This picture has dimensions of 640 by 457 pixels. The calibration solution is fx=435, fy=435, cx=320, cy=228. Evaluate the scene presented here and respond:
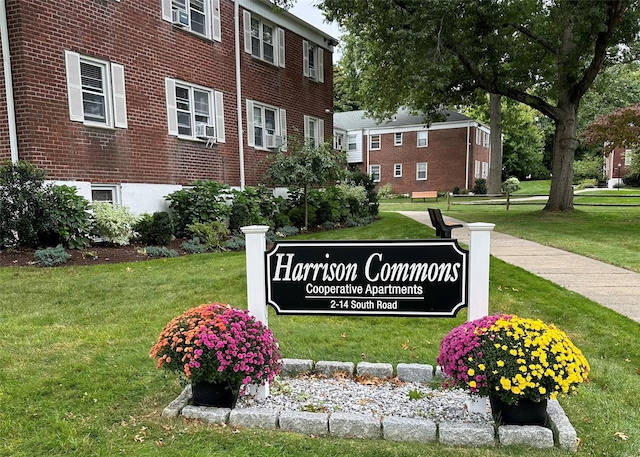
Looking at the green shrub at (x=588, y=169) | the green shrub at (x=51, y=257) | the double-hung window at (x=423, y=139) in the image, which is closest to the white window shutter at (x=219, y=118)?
the green shrub at (x=51, y=257)

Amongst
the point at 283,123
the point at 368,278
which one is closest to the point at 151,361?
the point at 368,278

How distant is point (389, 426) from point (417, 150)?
3309cm

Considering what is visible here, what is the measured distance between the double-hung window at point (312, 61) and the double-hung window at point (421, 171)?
60.1 feet

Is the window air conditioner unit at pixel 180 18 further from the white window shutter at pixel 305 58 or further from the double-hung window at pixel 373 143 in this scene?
the double-hung window at pixel 373 143

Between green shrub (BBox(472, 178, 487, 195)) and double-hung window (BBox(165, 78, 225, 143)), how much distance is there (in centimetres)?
2406

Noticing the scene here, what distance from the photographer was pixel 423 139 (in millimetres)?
33750

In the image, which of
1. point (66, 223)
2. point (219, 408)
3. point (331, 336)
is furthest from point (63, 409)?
point (66, 223)

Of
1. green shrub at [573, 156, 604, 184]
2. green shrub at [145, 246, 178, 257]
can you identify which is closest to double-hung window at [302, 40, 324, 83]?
green shrub at [145, 246, 178, 257]

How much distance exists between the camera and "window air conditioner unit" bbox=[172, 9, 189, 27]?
1132 cm

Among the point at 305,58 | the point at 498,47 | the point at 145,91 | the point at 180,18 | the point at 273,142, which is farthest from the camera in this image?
the point at 305,58

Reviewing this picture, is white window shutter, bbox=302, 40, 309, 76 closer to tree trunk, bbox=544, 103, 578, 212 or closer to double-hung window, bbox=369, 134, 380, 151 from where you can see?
tree trunk, bbox=544, 103, 578, 212

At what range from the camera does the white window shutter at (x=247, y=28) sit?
13547mm

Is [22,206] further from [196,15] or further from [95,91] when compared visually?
[196,15]

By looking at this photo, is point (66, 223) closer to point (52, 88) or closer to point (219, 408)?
point (52, 88)
